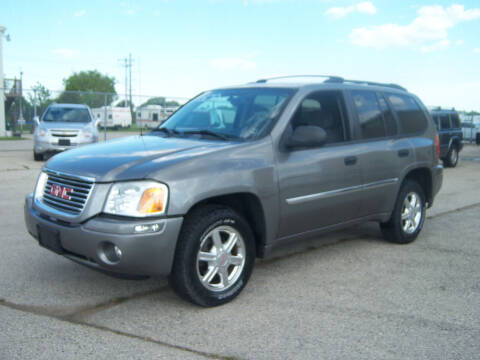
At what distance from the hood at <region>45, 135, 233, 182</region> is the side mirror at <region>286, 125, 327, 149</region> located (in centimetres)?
56

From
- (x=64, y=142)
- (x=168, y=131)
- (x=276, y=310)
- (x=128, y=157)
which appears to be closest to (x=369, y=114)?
(x=168, y=131)

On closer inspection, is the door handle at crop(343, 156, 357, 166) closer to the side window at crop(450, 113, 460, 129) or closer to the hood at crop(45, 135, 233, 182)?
the hood at crop(45, 135, 233, 182)

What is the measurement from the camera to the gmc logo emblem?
3794mm

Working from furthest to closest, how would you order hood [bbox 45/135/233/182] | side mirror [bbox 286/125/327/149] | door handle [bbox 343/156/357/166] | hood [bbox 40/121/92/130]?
hood [bbox 40/121/92/130] → door handle [bbox 343/156/357/166] → side mirror [bbox 286/125/327/149] → hood [bbox 45/135/233/182]

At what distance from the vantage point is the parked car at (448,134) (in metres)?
15.8

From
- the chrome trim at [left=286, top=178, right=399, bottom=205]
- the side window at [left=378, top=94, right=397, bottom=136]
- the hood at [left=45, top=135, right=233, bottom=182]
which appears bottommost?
the chrome trim at [left=286, top=178, right=399, bottom=205]

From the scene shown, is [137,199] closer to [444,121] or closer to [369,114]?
[369,114]

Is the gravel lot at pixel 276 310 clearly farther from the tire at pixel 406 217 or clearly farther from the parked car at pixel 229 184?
the parked car at pixel 229 184

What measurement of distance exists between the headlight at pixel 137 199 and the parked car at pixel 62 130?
11615 mm

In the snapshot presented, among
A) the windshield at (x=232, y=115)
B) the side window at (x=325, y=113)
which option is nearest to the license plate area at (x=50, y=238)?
the windshield at (x=232, y=115)

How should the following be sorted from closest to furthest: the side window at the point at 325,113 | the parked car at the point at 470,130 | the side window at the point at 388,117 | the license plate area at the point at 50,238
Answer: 1. the license plate area at the point at 50,238
2. the side window at the point at 325,113
3. the side window at the point at 388,117
4. the parked car at the point at 470,130

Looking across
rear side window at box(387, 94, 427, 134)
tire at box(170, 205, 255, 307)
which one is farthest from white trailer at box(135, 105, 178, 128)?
tire at box(170, 205, 255, 307)

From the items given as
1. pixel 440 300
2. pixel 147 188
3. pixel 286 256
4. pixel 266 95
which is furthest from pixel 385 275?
pixel 147 188

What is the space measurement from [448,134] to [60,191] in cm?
1461
